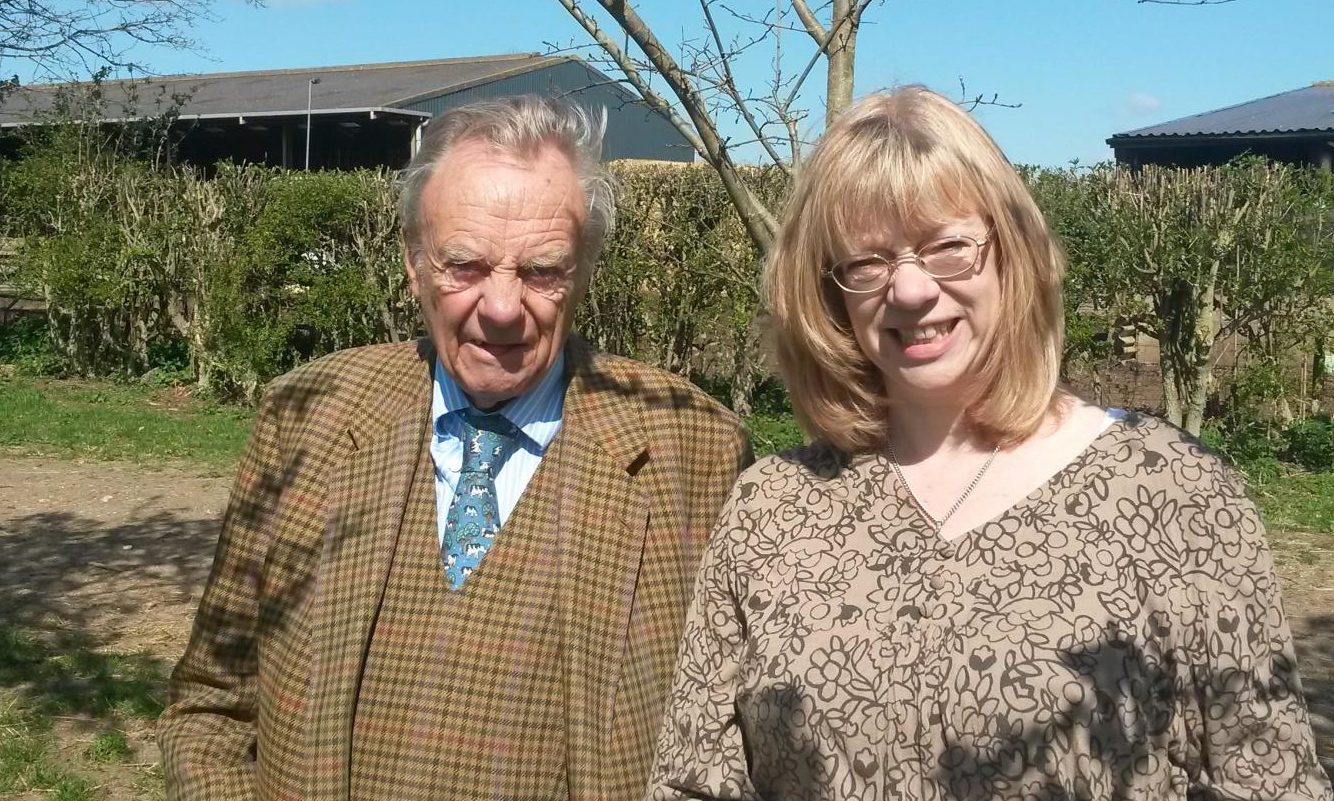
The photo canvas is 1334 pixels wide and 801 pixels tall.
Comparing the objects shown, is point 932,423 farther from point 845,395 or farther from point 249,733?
point 249,733

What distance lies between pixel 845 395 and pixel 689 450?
0.36 meters

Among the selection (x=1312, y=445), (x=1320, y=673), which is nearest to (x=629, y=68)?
(x=1320, y=673)

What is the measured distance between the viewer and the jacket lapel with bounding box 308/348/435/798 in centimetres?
221

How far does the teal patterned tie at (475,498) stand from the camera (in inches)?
91.2

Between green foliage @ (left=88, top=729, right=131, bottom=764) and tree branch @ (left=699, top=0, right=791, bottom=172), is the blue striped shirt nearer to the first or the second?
tree branch @ (left=699, top=0, right=791, bottom=172)

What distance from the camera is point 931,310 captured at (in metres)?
1.98

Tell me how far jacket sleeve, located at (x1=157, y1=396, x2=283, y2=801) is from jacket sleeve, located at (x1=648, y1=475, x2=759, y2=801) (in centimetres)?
75

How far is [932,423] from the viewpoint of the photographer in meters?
2.13

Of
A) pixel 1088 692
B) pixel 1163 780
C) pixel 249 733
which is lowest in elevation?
pixel 249 733

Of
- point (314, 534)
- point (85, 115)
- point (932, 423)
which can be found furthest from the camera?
point (85, 115)

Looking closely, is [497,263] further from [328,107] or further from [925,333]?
[328,107]

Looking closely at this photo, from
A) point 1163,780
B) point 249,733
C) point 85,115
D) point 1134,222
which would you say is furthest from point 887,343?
point 85,115

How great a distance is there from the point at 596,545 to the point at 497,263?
48 cm

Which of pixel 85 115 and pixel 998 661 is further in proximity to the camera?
pixel 85 115
